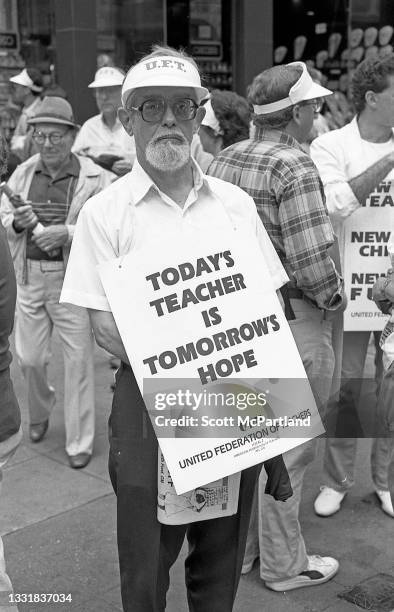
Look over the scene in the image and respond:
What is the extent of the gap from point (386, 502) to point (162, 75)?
2.58 metres

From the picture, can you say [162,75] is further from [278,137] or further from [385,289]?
[385,289]

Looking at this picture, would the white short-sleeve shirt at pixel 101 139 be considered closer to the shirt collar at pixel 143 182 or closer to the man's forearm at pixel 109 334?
the shirt collar at pixel 143 182

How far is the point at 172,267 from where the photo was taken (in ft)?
7.97

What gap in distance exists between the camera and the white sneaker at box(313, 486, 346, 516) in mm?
4090

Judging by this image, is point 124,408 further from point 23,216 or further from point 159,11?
point 159,11

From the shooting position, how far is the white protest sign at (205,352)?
2387mm

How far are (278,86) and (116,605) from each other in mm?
2212

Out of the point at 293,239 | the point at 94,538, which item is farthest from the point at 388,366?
the point at 94,538

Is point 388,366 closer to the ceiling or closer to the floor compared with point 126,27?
closer to the floor

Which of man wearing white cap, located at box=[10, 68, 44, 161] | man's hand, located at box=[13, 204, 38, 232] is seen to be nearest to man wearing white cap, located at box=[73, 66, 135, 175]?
man wearing white cap, located at box=[10, 68, 44, 161]

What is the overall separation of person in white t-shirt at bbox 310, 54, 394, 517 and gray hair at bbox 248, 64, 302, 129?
0.54 metres

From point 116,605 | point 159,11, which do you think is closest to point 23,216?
point 116,605

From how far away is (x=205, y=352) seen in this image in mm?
2414

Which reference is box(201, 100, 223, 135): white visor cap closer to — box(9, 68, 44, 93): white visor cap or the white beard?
the white beard
